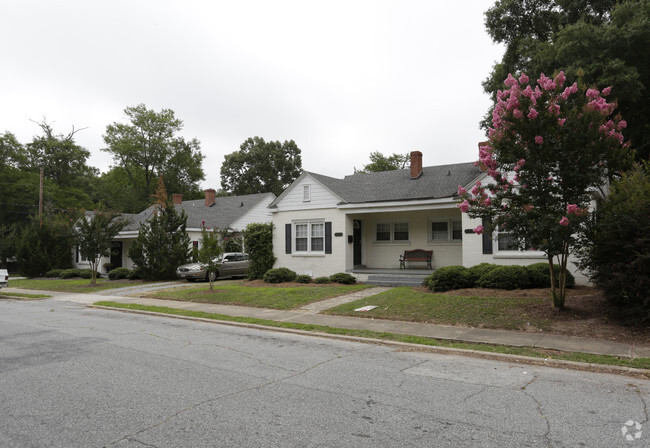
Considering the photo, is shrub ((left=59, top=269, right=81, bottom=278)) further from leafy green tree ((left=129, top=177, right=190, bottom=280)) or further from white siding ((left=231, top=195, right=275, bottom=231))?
white siding ((left=231, top=195, right=275, bottom=231))

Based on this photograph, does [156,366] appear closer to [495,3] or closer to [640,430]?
[640,430]

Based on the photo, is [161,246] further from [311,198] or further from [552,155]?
[552,155]

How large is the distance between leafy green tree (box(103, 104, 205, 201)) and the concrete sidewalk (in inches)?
1699

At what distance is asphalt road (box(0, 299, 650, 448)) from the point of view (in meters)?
3.96

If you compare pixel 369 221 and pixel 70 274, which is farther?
pixel 70 274

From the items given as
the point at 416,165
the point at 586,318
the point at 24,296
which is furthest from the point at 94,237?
the point at 586,318

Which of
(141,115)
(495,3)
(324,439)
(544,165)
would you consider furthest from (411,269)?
(141,115)

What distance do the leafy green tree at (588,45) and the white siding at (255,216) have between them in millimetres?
17649

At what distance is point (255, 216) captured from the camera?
3291cm

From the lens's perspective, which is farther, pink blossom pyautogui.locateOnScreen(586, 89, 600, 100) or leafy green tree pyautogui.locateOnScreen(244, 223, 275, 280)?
leafy green tree pyautogui.locateOnScreen(244, 223, 275, 280)

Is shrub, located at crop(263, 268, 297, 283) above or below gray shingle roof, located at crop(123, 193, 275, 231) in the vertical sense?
below

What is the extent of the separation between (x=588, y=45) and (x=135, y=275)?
24.6 metres

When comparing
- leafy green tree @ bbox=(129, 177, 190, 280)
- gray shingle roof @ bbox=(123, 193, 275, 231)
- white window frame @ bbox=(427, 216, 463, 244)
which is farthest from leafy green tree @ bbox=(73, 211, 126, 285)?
white window frame @ bbox=(427, 216, 463, 244)

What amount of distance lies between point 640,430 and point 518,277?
9.78 meters
